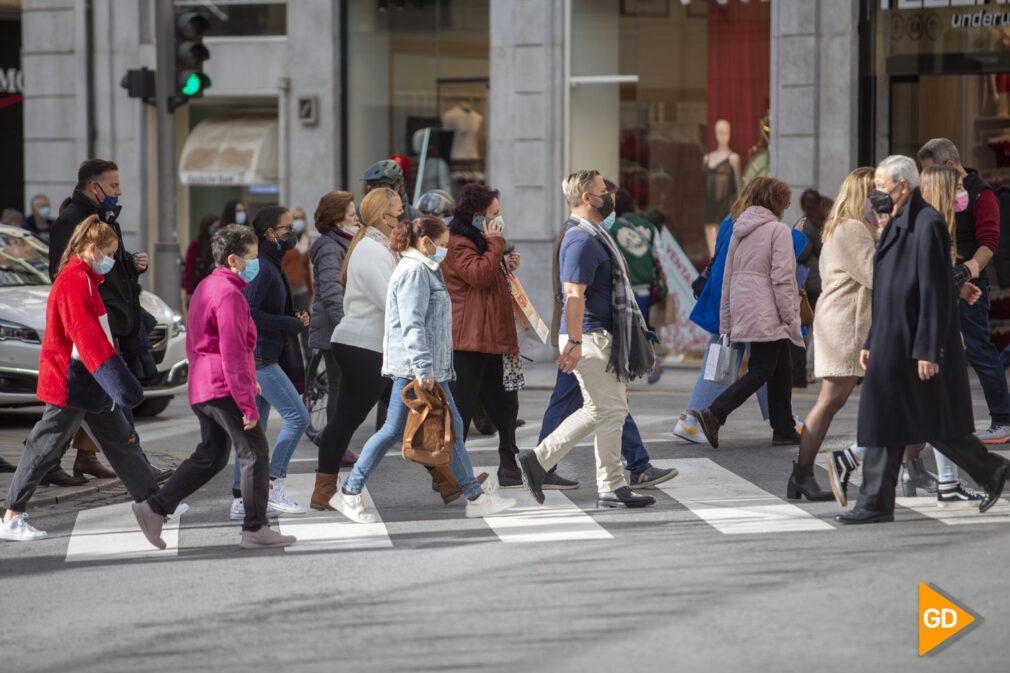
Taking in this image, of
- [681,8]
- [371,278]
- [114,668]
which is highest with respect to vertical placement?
[681,8]

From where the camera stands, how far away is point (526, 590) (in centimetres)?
621

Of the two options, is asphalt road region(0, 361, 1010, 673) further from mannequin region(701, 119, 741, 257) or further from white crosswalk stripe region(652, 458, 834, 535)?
mannequin region(701, 119, 741, 257)

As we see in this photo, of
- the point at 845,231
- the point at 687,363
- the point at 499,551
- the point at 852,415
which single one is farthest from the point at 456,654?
the point at 687,363

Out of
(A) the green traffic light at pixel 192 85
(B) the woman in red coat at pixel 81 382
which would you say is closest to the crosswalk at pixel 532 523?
(B) the woman in red coat at pixel 81 382

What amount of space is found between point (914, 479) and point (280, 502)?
11.3ft

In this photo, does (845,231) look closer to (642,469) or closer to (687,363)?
(642,469)

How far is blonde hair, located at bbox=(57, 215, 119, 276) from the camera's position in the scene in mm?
7449

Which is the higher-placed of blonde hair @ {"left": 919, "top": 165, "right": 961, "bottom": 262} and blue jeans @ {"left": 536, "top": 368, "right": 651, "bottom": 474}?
blonde hair @ {"left": 919, "top": 165, "right": 961, "bottom": 262}

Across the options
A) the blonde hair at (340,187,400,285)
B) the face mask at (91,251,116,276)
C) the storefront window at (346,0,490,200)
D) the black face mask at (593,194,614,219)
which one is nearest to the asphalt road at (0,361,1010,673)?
the face mask at (91,251,116,276)

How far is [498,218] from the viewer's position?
336 inches

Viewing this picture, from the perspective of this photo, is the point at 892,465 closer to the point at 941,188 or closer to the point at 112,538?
the point at 941,188

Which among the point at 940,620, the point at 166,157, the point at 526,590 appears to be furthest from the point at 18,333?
the point at 940,620

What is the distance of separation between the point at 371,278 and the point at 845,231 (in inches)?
99.0

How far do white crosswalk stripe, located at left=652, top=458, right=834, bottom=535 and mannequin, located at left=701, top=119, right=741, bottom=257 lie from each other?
745 cm
